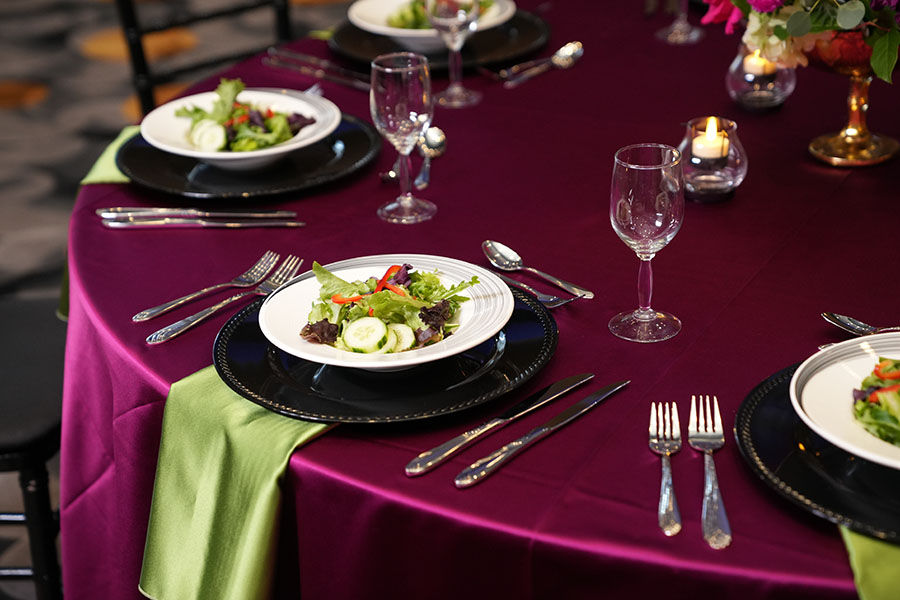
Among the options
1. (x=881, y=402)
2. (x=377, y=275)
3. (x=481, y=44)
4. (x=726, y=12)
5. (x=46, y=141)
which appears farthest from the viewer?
(x=46, y=141)

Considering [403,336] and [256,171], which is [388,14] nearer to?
[256,171]

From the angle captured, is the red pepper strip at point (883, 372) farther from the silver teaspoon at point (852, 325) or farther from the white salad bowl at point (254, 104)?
the white salad bowl at point (254, 104)

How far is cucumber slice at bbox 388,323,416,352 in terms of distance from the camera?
3.86ft

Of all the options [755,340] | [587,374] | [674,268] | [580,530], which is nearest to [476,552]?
[580,530]

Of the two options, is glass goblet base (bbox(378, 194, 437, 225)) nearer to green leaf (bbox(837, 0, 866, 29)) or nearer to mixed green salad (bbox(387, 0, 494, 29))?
green leaf (bbox(837, 0, 866, 29))

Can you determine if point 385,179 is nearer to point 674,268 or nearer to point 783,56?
point 674,268

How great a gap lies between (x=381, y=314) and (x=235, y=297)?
0.30 m

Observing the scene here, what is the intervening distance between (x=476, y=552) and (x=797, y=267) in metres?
0.72

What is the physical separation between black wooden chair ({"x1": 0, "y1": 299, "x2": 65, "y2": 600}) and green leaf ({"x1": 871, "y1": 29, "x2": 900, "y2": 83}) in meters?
1.45

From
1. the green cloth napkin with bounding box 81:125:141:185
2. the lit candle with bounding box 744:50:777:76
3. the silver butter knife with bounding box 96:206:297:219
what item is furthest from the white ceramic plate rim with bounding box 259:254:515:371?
the lit candle with bounding box 744:50:777:76

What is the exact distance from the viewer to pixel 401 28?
2.42 meters

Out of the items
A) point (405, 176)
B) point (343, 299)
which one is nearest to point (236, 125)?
point (405, 176)

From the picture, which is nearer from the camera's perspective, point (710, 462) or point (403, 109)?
point (710, 462)

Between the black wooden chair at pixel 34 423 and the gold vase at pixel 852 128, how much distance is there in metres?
1.42
